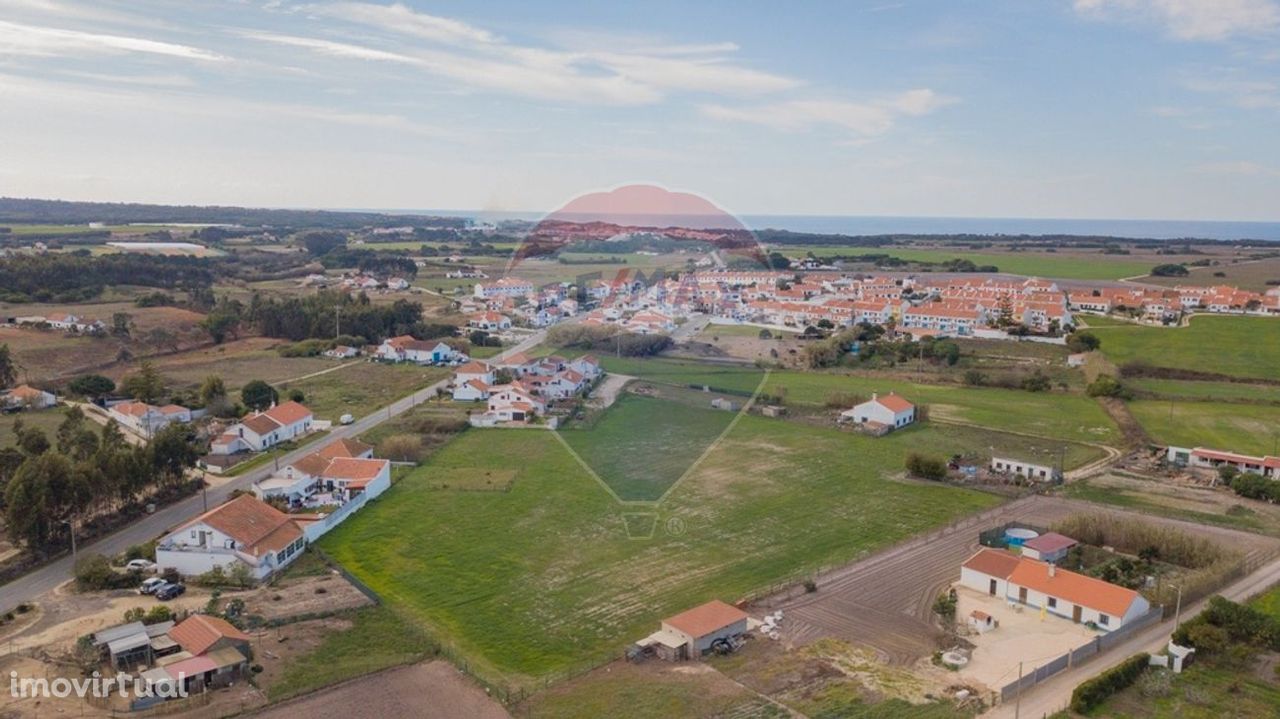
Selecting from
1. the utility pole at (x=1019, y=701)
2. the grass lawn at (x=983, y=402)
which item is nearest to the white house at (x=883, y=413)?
the grass lawn at (x=983, y=402)

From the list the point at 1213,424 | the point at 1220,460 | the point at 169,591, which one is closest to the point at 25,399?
the point at 169,591

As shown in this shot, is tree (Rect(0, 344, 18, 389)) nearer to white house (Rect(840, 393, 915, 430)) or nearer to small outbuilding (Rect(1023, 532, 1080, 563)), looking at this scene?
white house (Rect(840, 393, 915, 430))

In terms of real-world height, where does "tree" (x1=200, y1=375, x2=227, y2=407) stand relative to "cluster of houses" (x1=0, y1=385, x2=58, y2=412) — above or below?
above

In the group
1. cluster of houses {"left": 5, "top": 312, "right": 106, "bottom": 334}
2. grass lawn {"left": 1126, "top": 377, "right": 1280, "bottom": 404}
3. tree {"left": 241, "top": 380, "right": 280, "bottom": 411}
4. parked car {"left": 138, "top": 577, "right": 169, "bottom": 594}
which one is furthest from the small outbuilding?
cluster of houses {"left": 5, "top": 312, "right": 106, "bottom": 334}

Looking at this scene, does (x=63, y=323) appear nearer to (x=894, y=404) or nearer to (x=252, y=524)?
(x=252, y=524)

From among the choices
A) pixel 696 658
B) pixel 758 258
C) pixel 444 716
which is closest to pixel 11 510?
pixel 444 716

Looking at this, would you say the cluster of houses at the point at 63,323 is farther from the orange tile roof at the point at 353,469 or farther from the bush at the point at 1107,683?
the bush at the point at 1107,683
